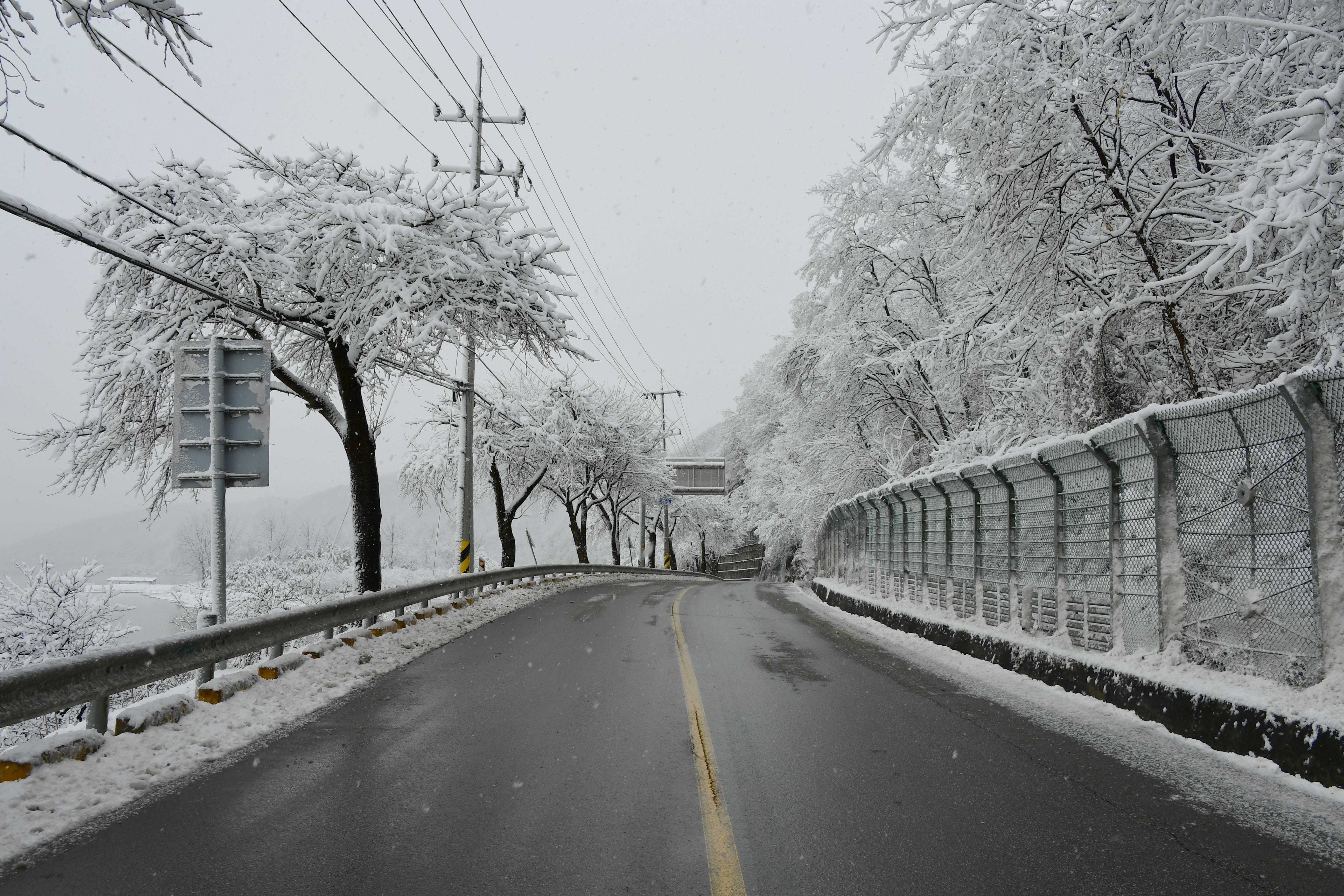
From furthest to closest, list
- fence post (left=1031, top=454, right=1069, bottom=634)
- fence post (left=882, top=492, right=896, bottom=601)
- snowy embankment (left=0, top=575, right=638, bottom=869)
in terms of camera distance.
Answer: fence post (left=882, top=492, right=896, bottom=601)
fence post (left=1031, top=454, right=1069, bottom=634)
snowy embankment (left=0, top=575, right=638, bottom=869)

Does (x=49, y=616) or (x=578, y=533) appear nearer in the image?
(x=49, y=616)

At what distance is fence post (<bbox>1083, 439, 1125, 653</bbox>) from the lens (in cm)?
812

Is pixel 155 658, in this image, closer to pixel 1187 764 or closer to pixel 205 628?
pixel 205 628

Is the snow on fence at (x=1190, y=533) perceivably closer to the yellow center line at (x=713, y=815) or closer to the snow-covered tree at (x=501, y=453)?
the yellow center line at (x=713, y=815)

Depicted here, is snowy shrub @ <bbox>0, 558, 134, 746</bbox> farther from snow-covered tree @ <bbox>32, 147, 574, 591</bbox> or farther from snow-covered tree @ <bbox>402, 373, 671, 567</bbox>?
snow-covered tree @ <bbox>402, 373, 671, 567</bbox>

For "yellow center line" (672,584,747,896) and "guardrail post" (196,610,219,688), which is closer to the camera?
"yellow center line" (672,584,747,896)

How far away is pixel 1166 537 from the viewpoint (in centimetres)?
741

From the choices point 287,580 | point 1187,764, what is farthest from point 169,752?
point 287,580

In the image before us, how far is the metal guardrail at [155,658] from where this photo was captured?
201 inches

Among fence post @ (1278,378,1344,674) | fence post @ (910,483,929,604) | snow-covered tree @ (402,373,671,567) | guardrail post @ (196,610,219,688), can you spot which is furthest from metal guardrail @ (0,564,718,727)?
snow-covered tree @ (402,373,671,567)

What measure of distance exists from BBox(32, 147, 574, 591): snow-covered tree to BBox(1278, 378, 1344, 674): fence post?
10110 mm

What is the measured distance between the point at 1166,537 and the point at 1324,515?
6.07 ft

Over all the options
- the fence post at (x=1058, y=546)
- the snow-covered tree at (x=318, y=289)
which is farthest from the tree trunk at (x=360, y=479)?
the fence post at (x=1058, y=546)

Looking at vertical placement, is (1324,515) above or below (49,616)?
above
